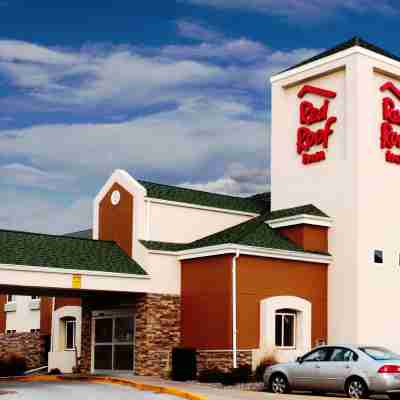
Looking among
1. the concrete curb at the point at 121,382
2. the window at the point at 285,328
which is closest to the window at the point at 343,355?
the concrete curb at the point at 121,382

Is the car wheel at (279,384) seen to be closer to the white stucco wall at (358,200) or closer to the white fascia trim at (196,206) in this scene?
the white stucco wall at (358,200)

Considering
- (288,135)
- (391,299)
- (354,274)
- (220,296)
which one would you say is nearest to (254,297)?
(220,296)

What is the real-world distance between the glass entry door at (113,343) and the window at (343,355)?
12.6 metres

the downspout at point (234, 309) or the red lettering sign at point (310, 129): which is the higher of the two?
the red lettering sign at point (310, 129)

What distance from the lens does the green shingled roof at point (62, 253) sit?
3117 cm

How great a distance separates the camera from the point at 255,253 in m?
31.7

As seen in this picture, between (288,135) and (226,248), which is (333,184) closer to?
(288,135)

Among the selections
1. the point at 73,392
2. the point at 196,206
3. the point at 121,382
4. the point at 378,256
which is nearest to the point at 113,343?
the point at 121,382

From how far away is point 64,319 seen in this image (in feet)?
132

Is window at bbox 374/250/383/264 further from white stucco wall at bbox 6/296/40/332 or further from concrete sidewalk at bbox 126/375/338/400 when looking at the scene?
white stucco wall at bbox 6/296/40/332

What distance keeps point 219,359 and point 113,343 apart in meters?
6.36

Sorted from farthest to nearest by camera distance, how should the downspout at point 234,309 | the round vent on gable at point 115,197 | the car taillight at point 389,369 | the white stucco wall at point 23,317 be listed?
the white stucco wall at point 23,317
the round vent on gable at point 115,197
the downspout at point 234,309
the car taillight at point 389,369

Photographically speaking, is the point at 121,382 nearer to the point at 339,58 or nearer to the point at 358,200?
the point at 358,200

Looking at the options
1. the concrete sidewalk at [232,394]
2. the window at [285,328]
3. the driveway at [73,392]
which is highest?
the window at [285,328]
